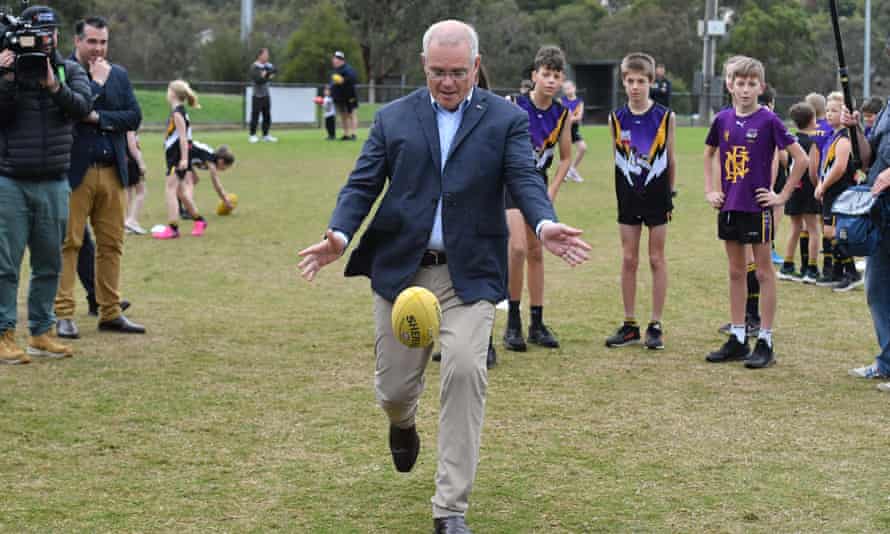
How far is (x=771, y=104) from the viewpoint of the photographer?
10.4 meters

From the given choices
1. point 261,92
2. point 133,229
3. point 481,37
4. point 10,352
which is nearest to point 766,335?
point 10,352

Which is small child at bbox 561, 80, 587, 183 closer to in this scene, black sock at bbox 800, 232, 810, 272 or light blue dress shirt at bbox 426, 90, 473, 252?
black sock at bbox 800, 232, 810, 272

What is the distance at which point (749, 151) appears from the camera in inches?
340

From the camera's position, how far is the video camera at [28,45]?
811 centimetres

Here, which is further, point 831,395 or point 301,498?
point 831,395

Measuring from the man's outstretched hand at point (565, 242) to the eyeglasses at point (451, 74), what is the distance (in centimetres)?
77

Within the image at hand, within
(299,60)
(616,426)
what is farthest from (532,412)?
(299,60)

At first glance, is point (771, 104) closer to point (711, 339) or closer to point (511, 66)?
point (711, 339)

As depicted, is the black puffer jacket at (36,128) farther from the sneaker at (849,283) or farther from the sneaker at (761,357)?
the sneaker at (849,283)

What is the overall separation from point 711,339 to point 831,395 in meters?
1.95

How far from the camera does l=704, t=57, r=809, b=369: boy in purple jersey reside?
8.60 m

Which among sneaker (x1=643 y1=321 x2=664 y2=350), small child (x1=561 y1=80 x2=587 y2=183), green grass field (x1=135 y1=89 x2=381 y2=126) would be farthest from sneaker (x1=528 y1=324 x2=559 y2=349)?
green grass field (x1=135 y1=89 x2=381 y2=126)

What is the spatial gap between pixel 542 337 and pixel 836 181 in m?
3.49

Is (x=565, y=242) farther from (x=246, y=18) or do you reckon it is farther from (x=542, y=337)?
(x=246, y=18)
